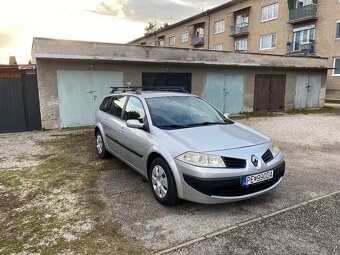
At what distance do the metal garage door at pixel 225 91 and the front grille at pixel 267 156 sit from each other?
9719mm

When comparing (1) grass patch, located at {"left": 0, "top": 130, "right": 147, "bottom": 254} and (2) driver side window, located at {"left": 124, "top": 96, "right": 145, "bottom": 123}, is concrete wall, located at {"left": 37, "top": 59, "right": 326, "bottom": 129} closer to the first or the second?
(1) grass patch, located at {"left": 0, "top": 130, "right": 147, "bottom": 254}

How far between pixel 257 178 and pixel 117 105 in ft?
10.6

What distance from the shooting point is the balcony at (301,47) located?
2643cm

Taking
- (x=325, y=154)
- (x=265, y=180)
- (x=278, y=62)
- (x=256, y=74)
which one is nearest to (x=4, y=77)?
(x=265, y=180)

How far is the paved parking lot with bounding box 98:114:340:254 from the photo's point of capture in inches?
118

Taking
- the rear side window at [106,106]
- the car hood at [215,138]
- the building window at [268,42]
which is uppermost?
the building window at [268,42]

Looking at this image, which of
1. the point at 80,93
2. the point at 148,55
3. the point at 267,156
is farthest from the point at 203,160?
the point at 148,55

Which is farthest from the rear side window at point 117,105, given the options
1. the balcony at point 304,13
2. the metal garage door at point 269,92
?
the balcony at point 304,13

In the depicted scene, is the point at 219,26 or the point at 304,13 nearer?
the point at 304,13

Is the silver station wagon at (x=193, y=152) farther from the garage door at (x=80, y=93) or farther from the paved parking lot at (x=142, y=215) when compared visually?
the garage door at (x=80, y=93)

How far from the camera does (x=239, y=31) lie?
112 ft

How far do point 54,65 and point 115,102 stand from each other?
5460 millimetres

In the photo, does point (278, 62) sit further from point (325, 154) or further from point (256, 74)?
point (325, 154)

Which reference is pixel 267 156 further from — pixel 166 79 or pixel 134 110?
pixel 166 79
